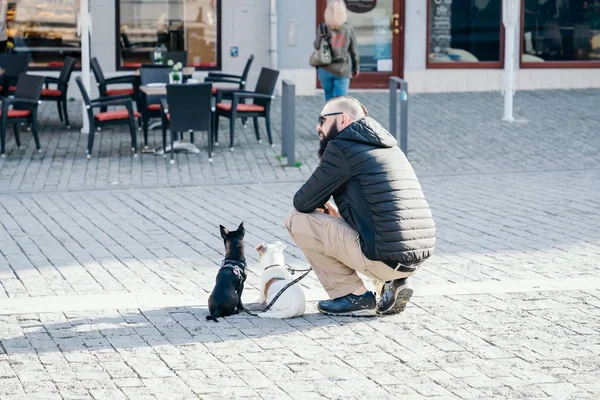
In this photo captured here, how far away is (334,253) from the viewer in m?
7.25

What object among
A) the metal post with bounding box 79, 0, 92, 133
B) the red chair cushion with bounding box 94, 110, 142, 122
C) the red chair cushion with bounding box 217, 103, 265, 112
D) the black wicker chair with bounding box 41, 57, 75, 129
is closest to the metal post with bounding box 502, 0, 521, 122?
the red chair cushion with bounding box 217, 103, 265, 112

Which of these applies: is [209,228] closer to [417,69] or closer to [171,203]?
[171,203]

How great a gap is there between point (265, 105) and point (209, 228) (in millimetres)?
5140

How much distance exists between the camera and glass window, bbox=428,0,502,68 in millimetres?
20875

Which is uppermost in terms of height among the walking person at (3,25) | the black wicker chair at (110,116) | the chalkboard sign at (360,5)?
the chalkboard sign at (360,5)

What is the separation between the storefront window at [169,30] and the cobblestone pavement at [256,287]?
5.66 meters

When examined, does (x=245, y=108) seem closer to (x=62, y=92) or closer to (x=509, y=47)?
(x=62, y=92)

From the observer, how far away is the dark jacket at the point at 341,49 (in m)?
15.3

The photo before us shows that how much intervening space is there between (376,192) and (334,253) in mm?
484

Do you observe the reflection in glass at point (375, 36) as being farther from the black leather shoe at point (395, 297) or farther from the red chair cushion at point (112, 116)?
the black leather shoe at point (395, 297)

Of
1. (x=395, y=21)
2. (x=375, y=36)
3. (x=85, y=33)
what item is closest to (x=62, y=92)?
(x=85, y=33)

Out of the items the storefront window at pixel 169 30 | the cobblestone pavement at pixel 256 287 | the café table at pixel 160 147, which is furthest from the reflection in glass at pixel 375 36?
the café table at pixel 160 147

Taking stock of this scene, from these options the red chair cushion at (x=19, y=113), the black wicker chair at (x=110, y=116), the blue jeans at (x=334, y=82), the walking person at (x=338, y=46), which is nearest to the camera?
→ the black wicker chair at (x=110, y=116)

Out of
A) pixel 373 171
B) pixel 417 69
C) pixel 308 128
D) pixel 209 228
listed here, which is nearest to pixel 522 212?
pixel 209 228
